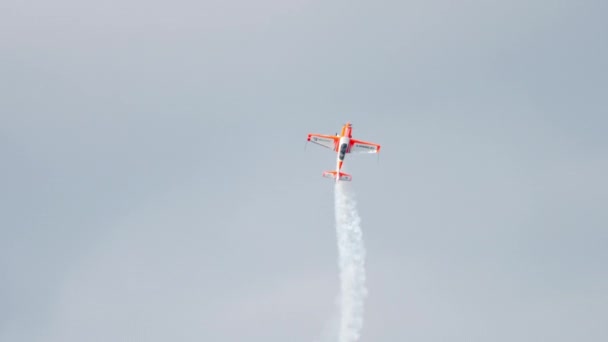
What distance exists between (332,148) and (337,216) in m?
9.75

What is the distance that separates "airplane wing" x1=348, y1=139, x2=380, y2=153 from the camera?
132m

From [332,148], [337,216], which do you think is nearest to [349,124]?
[332,148]

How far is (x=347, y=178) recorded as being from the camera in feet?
433

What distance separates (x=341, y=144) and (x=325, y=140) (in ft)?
7.89

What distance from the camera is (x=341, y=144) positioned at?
13075cm

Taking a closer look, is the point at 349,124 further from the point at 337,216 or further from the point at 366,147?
the point at 337,216

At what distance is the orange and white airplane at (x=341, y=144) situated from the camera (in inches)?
5157

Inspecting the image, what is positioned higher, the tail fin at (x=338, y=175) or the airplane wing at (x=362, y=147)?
the airplane wing at (x=362, y=147)

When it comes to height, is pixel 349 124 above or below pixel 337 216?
above

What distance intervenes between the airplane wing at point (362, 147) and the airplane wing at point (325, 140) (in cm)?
213

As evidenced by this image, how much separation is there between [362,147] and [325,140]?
536 centimetres

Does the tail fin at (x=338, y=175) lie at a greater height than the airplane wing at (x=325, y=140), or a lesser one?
lesser

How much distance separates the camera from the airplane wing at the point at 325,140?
131000 mm

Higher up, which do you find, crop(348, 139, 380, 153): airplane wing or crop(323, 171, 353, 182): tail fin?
crop(348, 139, 380, 153): airplane wing
